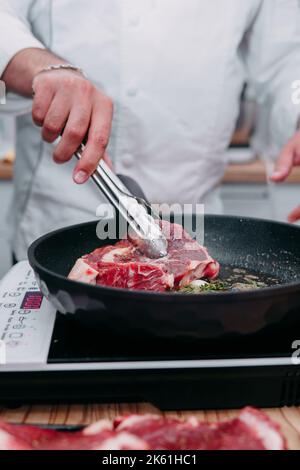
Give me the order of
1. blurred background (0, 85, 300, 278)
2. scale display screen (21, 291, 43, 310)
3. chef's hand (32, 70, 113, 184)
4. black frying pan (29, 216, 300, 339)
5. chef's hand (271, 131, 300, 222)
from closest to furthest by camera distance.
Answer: black frying pan (29, 216, 300, 339) < scale display screen (21, 291, 43, 310) < chef's hand (32, 70, 113, 184) < chef's hand (271, 131, 300, 222) < blurred background (0, 85, 300, 278)

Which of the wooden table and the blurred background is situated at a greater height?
the wooden table

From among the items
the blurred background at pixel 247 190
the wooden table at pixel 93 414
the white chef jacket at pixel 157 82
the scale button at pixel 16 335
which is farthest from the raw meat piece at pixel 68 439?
the blurred background at pixel 247 190

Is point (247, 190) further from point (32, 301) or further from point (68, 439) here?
point (68, 439)

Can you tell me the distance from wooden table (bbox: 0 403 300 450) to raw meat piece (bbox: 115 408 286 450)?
12 centimetres

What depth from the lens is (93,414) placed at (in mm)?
985

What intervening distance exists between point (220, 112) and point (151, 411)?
1.19m

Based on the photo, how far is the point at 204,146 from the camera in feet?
6.49

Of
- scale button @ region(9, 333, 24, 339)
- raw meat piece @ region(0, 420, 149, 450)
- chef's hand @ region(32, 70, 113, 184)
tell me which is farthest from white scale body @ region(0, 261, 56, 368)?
chef's hand @ region(32, 70, 113, 184)

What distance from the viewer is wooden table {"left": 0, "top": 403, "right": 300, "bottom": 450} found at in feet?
3.16

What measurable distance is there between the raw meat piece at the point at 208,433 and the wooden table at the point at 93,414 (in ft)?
0.38

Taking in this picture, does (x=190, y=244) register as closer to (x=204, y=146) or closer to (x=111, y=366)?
(x=111, y=366)

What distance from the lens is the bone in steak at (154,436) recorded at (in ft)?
2.62

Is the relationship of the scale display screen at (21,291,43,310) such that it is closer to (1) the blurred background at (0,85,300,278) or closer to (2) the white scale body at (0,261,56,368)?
(2) the white scale body at (0,261,56,368)

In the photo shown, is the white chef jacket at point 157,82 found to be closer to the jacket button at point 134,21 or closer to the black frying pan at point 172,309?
the jacket button at point 134,21
